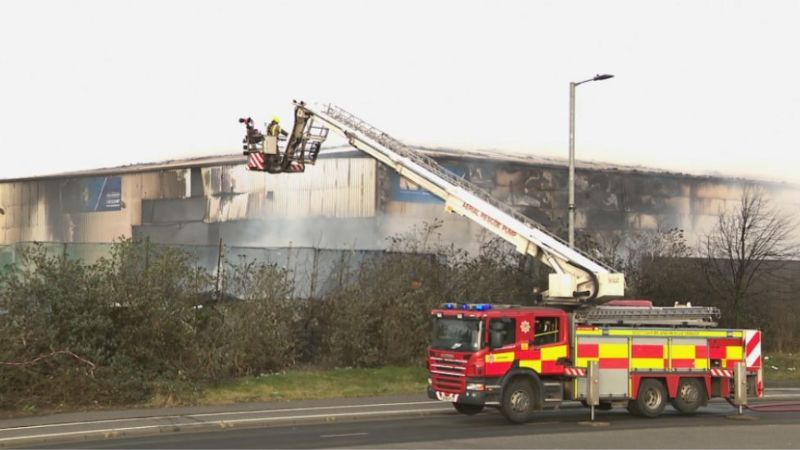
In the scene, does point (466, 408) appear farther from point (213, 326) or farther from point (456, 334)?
point (213, 326)

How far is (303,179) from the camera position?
47344 mm

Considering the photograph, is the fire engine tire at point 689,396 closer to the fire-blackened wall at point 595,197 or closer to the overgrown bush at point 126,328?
the overgrown bush at point 126,328

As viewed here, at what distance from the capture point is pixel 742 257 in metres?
41.3

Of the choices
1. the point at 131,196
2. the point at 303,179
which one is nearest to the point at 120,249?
the point at 303,179

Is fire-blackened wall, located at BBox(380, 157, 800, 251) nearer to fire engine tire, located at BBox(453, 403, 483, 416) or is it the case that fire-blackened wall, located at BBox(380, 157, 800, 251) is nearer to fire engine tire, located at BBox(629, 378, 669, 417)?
fire engine tire, located at BBox(629, 378, 669, 417)

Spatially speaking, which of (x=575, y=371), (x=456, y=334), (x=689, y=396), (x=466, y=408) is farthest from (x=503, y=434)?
(x=689, y=396)

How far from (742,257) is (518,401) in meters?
25.6

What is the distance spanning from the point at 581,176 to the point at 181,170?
22656 millimetres

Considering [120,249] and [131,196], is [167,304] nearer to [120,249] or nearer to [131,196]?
[120,249]

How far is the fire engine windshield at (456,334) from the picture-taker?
1969 cm

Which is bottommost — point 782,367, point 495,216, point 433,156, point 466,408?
point 782,367


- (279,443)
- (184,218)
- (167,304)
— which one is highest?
(184,218)

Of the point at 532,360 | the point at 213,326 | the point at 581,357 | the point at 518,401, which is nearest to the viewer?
the point at 518,401

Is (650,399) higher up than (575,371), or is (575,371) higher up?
(575,371)
